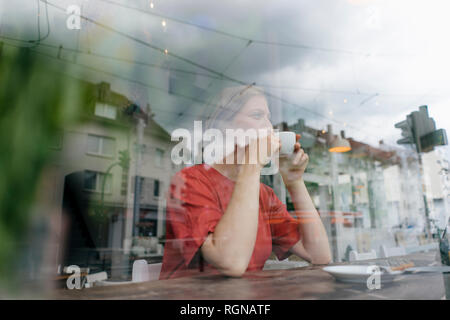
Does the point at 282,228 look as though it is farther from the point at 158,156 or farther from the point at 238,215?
the point at 158,156

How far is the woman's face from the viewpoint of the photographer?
0.97 m

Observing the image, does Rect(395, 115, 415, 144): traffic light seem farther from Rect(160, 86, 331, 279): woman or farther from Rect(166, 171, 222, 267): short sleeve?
Rect(166, 171, 222, 267): short sleeve

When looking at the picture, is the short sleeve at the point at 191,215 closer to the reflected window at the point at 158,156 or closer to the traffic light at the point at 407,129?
the traffic light at the point at 407,129

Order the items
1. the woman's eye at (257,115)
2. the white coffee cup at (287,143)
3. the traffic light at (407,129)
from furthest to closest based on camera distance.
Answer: the traffic light at (407,129)
the woman's eye at (257,115)
the white coffee cup at (287,143)

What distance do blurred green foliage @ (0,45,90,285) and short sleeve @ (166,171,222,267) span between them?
37 centimetres

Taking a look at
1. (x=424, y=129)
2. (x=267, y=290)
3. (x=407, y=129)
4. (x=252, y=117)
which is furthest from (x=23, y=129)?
(x=407, y=129)

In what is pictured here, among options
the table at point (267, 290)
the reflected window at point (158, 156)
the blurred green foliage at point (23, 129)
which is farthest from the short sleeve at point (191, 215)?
the reflected window at point (158, 156)

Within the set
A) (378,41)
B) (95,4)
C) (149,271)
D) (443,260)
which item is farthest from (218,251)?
(378,41)

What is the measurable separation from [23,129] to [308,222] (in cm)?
88

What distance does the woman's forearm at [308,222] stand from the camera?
94 cm

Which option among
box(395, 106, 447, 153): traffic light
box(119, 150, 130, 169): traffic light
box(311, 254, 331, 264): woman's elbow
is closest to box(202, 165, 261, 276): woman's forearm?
box(311, 254, 331, 264): woman's elbow

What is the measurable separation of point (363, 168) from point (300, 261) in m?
3.41

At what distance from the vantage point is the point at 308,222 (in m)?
0.97

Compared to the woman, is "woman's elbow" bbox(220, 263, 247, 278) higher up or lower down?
lower down
